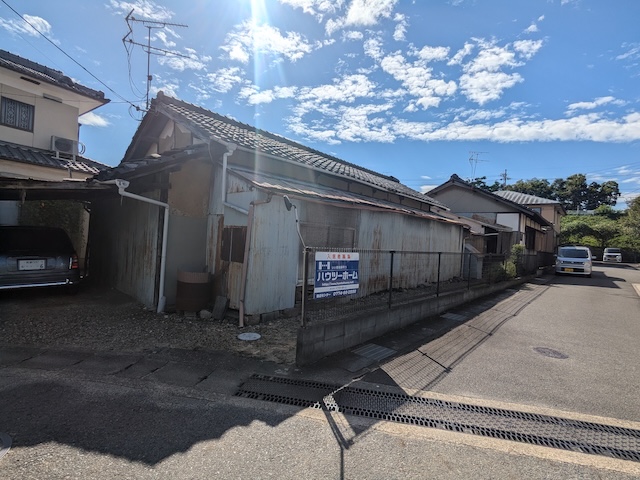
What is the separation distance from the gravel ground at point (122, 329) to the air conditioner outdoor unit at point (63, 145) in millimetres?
5661

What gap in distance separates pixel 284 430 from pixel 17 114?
12581 mm

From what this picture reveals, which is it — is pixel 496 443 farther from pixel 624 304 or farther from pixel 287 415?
pixel 624 304

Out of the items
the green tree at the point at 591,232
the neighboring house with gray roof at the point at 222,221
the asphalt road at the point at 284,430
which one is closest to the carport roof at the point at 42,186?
the neighboring house with gray roof at the point at 222,221

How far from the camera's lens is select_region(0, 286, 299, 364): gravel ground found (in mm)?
4992

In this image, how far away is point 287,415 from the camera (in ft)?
10.7

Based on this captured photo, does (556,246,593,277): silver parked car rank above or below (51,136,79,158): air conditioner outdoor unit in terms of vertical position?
below

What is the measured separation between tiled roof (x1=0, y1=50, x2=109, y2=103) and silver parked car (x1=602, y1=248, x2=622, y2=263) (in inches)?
1902

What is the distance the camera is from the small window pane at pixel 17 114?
973cm

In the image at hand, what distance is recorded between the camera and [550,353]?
219 inches

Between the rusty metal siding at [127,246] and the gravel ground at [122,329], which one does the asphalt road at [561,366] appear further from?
the rusty metal siding at [127,246]

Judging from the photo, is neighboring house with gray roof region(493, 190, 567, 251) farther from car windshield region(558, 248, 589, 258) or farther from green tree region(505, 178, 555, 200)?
green tree region(505, 178, 555, 200)

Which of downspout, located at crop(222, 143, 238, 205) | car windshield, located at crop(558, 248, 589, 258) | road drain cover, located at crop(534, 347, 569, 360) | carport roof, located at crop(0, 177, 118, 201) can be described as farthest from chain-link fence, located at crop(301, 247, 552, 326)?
carport roof, located at crop(0, 177, 118, 201)

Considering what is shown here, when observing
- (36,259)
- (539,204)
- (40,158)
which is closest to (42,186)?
(36,259)

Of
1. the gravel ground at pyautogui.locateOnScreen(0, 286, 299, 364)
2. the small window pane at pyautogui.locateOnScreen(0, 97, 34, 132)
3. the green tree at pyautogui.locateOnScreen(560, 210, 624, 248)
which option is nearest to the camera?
the gravel ground at pyautogui.locateOnScreen(0, 286, 299, 364)
